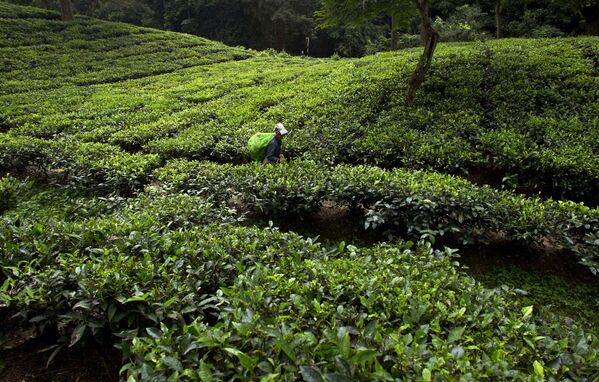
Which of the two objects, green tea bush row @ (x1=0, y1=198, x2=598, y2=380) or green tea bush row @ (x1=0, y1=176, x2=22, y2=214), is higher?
green tea bush row @ (x1=0, y1=198, x2=598, y2=380)

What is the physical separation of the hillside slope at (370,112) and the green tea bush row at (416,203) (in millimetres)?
1251

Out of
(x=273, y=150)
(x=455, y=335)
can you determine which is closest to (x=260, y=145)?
(x=273, y=150)

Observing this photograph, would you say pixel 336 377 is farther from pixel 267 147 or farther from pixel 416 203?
pixel 267 147

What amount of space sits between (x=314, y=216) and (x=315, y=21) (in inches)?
946

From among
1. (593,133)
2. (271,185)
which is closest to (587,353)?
(271,185)

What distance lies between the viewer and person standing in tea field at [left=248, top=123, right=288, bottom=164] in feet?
22.4

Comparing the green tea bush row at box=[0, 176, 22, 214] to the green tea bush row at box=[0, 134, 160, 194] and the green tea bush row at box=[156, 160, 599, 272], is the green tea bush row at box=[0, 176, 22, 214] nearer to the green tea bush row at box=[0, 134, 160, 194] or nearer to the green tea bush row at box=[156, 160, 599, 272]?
the green tea bush row at box=[0, 134, 160, 194]

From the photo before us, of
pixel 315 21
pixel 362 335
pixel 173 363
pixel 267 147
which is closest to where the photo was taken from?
pixel 173 363

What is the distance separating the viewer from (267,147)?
697cm

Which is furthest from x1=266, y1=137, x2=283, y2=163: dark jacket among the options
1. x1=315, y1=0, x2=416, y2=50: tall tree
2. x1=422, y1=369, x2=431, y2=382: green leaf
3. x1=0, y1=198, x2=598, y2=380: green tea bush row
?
x1=422, y1=369, x2=431, y2=382: green leaf

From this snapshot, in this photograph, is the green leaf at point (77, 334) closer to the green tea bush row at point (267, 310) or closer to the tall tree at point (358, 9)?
the green tea bush row at point (267, 310)

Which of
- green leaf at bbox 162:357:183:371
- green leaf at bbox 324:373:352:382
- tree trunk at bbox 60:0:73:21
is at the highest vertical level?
tree trunk at bbox 60:0:73:21

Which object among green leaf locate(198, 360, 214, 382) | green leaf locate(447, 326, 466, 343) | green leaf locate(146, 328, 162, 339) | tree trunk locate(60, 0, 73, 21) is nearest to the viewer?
green leaf locate(198, 360, 214, 382)

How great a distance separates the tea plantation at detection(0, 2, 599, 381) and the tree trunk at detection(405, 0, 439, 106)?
464 mm
